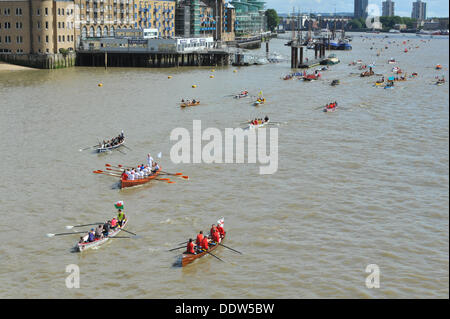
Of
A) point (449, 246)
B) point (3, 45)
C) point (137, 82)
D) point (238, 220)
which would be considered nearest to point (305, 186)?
point (238, 220)

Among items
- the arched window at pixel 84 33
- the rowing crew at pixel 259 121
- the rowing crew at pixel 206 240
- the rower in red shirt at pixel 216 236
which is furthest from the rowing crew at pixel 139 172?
the arched window at pixel 84 33

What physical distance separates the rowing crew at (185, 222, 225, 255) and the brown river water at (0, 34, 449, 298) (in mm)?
574

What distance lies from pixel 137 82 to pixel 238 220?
72.3 m

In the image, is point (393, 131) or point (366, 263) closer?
point (366, 263)

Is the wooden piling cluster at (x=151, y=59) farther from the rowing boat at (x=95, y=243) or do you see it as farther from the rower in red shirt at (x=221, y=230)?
the rower in red shirt at (x=221, y=230)

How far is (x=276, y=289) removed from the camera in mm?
26578

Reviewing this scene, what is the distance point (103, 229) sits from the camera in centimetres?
3173

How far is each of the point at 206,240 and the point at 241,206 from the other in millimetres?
7715

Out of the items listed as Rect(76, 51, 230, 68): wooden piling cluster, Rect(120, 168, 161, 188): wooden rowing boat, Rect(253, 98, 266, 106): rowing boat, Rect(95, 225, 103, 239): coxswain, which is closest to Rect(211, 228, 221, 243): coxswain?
Rect(95, 225, 103, 239): coxswain

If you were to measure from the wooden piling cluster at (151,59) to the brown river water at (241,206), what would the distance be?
6095 cm

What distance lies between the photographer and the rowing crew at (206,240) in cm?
2911

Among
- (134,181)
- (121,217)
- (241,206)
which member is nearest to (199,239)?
(121,217)

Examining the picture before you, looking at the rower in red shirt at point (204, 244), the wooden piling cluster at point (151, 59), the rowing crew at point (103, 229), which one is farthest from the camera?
the wooden piling cluster at point (151, 59)
